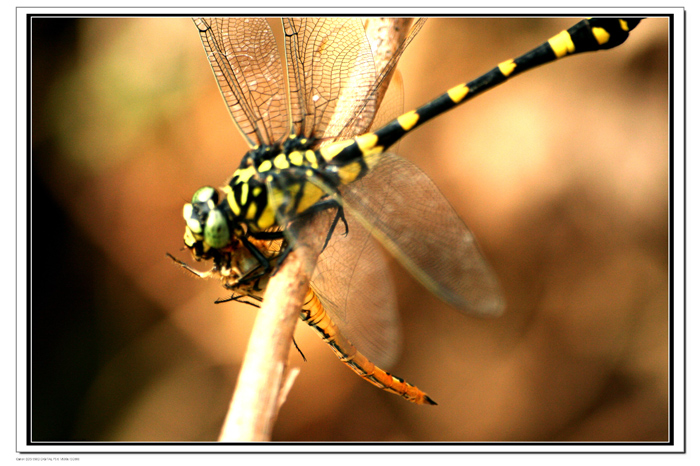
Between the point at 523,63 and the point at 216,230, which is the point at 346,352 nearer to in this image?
the point at 216,230

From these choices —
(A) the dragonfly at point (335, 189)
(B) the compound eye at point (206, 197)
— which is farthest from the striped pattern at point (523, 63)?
(B) the compound eye at point (206, 197)

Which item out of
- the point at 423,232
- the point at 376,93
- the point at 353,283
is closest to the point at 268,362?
the point at 353,283

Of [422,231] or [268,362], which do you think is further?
[422,231]

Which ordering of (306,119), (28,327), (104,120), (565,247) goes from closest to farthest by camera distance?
(28,327) → (306,119) → (104,120) → (565,247)

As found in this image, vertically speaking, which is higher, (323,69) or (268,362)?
(323,69)

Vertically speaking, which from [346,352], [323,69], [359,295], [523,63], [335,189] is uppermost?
[323,69]

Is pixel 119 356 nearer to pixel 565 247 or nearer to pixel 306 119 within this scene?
pixel 306 119

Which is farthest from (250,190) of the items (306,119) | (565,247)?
(565,247)

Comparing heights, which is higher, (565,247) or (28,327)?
(28,327)
